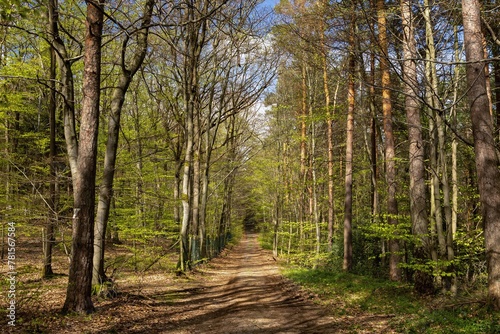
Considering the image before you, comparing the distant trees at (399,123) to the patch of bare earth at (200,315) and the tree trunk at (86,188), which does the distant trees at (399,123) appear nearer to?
the patch of bare earth at (200,315)

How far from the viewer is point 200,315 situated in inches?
315

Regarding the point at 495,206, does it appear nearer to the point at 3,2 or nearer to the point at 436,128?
the point at 436,128

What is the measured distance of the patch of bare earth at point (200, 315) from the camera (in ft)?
20.4

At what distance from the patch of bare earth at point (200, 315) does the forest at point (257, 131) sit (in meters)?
0.33

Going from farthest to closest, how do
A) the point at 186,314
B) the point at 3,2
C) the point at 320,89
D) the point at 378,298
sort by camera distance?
the point at 320,89
the point at 378,298
the point at 186,314
the point at 3,2

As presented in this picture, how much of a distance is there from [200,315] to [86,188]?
3.93 metres

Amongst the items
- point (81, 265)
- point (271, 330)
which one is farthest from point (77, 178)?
point (271, 330)

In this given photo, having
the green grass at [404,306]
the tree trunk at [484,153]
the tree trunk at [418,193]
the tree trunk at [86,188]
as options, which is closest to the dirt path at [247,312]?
the green grass at [404,306]

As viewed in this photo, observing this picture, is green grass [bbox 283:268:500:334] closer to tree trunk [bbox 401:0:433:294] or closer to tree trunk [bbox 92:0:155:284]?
tree trunk [bbox 401:0:433:294]

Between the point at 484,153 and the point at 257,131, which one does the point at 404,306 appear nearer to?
the point at 484,153

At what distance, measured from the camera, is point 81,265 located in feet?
21.7

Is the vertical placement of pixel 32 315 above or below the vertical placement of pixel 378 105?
below

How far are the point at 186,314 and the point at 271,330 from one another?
2.46 metres

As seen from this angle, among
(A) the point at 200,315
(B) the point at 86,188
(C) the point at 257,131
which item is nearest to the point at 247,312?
(A) the point at 200,315
